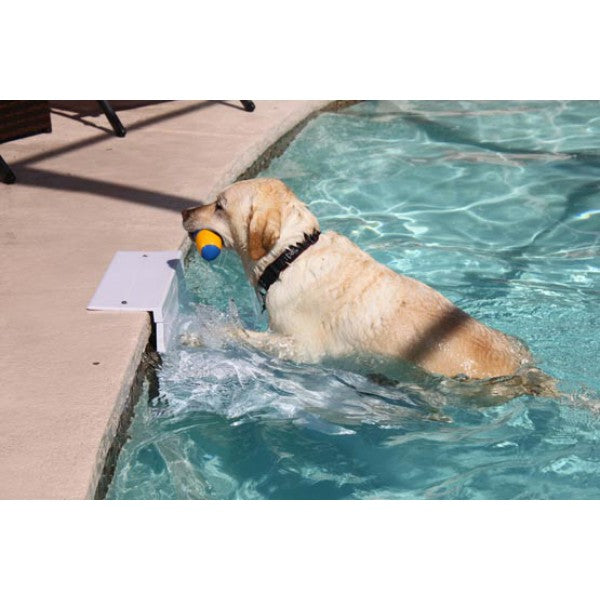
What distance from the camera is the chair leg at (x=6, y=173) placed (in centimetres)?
766

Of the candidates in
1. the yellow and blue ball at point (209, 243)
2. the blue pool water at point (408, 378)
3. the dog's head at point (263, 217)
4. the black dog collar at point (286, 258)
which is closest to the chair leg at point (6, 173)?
the blue pool water at point (408, 378)

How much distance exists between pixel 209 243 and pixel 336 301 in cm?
79

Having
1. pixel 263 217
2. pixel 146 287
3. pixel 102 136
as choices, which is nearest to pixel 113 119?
pixel 102 136

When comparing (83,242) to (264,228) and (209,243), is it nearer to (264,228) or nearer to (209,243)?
(209,243)

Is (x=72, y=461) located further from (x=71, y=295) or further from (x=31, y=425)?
(x=71, y=295)

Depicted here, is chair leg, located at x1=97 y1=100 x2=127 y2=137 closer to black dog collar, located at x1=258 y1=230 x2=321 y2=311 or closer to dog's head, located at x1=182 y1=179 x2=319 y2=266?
dog's head, located at x1=182 y1=179 x2=319 y2=266

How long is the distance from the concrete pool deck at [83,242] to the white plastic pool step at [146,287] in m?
0.09

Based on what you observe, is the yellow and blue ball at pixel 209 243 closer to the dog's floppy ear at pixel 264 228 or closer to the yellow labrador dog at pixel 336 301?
the yellow labrador dog at pixel 336 301

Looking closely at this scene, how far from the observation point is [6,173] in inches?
302

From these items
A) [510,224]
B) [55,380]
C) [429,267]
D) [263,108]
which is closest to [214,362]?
[55,380]

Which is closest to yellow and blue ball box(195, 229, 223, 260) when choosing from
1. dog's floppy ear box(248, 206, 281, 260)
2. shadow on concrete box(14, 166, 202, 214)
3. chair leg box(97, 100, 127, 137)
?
dog's floppy ear box(248, 206, 281, 260)

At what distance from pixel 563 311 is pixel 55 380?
342 cm

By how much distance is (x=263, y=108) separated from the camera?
960 centimetres

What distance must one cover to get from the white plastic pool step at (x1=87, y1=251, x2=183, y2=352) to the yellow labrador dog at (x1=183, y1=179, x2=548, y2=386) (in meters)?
0.68
